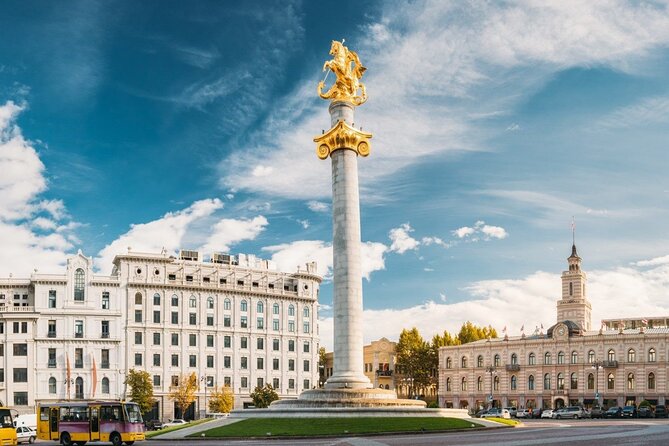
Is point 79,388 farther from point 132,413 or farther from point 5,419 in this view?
point 5,419

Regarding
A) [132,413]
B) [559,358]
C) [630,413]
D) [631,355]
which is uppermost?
[132,413]

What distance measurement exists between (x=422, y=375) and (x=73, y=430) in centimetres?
10585

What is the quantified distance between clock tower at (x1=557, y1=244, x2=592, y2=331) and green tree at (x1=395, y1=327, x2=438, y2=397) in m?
25.3

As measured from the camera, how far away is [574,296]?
489 ft

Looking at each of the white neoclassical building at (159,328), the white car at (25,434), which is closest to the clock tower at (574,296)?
the white neoclassical building at (159,328)

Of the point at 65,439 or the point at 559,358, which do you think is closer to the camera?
the point at 65,439

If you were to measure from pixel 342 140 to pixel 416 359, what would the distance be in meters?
91.1

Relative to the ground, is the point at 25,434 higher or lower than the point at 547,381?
higher

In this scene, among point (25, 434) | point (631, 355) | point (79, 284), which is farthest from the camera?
point (631, 355)

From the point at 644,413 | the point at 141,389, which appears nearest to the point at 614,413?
the point at 644,413

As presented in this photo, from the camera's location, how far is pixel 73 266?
104 m

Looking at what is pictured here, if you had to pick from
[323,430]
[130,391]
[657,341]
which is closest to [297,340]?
[130,391]

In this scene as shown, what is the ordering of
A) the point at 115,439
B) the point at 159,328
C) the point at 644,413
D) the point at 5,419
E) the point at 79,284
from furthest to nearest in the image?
the point at 159,328, the point at 79,284, the point at 644,413, the point at 115,439, the point at 5,419

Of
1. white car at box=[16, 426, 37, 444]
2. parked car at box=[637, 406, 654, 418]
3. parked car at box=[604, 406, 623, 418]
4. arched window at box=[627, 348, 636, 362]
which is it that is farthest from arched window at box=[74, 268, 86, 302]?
arched window at box=[627, 348, 636, 362]
